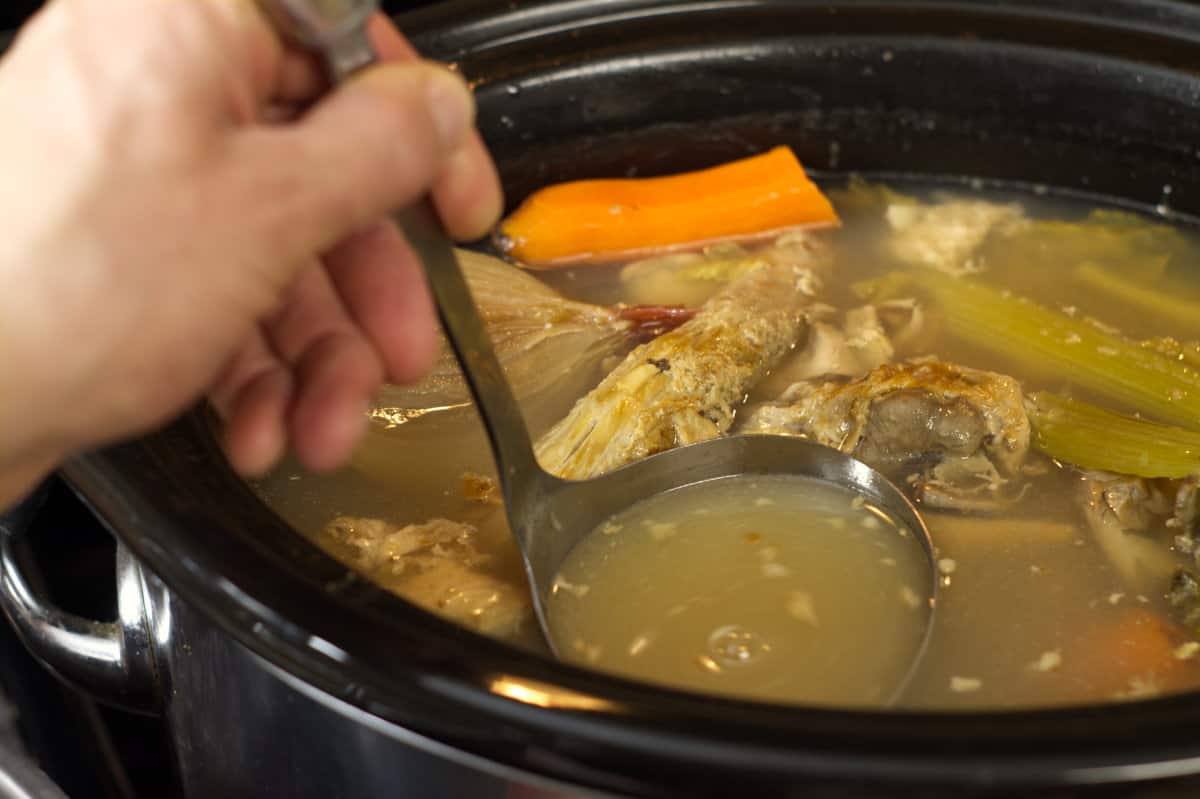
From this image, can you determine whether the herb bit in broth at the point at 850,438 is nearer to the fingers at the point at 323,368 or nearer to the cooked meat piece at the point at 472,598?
the cooked meat piece at the point at 472,598

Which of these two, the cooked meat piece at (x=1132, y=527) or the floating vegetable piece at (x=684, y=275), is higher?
the floating vegetable piece at (x=684, y=275)

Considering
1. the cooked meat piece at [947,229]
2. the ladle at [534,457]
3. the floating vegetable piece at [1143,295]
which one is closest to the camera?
the ladle at [534,457]

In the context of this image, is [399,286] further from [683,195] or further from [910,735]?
[683,195]

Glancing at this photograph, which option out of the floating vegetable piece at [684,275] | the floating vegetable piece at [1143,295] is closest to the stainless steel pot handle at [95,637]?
the floating vegetable piece at [684,275]

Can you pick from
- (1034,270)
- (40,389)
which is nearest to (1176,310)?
(1034,270)

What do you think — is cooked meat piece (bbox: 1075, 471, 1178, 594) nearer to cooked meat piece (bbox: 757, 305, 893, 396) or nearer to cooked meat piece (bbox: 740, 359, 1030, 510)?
cooked meat piece (bbox: 740, 359, 1030, 510)

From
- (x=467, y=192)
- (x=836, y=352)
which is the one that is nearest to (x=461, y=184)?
(x=467, y=192)

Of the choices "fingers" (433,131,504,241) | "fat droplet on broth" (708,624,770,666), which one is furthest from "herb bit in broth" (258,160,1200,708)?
"fingers" (433,131,504,241)
